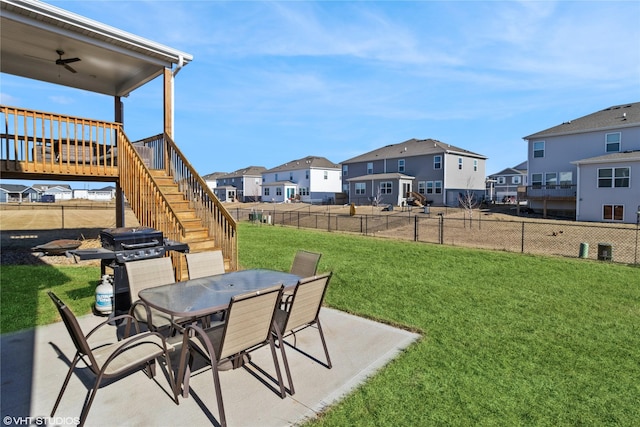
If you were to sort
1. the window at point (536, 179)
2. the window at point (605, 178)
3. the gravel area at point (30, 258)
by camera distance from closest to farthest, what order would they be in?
the gravel area at point (30, 258)
the window at point (605, 178)
the window at point (536, 179)

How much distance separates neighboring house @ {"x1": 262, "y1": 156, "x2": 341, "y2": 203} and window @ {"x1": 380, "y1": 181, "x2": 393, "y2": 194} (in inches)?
462

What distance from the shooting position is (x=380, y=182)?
35344 mm

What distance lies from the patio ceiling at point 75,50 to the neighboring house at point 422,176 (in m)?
27.4

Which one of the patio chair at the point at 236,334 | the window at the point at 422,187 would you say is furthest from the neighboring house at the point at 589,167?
the patio chair at the point at 236,334

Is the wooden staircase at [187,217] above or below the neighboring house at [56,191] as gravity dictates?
below

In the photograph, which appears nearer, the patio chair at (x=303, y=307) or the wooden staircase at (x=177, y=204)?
the patio chair at (x=303, y=307)

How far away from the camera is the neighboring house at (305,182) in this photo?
153 ft

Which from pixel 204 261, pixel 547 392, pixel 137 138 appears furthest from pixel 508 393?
pixel 137 138

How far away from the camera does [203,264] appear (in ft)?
15.1

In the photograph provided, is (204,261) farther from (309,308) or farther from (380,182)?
(380,182)

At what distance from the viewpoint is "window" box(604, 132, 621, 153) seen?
2242cm

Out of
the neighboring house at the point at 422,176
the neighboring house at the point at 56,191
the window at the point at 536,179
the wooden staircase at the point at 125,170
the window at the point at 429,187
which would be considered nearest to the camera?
the wooden staircase at the point at 125,170

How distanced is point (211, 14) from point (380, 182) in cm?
2761

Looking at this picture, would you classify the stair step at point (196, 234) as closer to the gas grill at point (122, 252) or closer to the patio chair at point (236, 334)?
the gas grill at point (122, 252)
